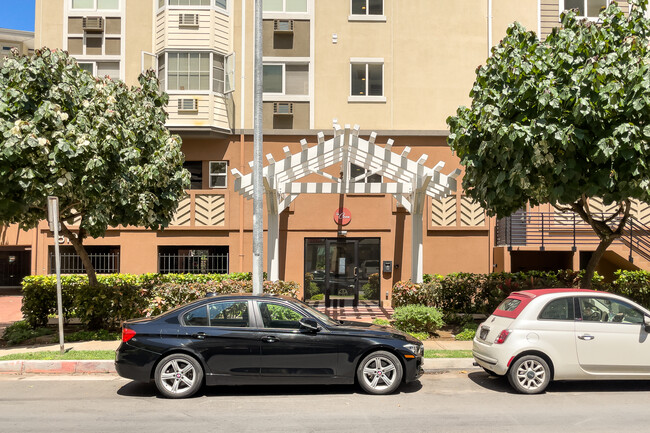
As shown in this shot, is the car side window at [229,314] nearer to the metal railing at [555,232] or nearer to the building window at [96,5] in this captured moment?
the metal railing at [555,232]

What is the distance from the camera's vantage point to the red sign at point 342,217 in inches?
752

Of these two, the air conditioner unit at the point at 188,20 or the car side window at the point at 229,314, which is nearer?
the car side window at the point at 229,314

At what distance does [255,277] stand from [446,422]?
530cm

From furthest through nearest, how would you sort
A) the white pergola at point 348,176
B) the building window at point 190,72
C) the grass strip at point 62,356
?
the building window at point 190,72
the white pergola at point 348,176
the grass strip at point 62,356

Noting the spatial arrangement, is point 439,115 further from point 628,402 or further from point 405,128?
point 628,402

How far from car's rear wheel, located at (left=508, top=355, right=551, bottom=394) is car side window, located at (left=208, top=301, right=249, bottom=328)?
3.94 meters

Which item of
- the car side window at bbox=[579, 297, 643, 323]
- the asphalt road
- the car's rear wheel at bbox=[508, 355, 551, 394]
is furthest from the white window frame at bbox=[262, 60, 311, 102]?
A: the car's rear wheel at bbox=[508, 355, 551, 394]

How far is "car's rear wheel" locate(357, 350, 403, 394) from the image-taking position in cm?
847

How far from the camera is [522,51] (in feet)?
38.0

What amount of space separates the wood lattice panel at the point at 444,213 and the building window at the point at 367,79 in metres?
4.28

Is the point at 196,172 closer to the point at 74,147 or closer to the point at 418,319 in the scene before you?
the point at 74,147

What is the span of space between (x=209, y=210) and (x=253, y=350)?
12.1 meters

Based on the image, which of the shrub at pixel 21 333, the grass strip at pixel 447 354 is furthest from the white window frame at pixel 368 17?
the shrub at pixel 21 333

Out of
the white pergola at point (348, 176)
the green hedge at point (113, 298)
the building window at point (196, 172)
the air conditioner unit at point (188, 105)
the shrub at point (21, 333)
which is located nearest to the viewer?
the shrub at point (21, 333)
